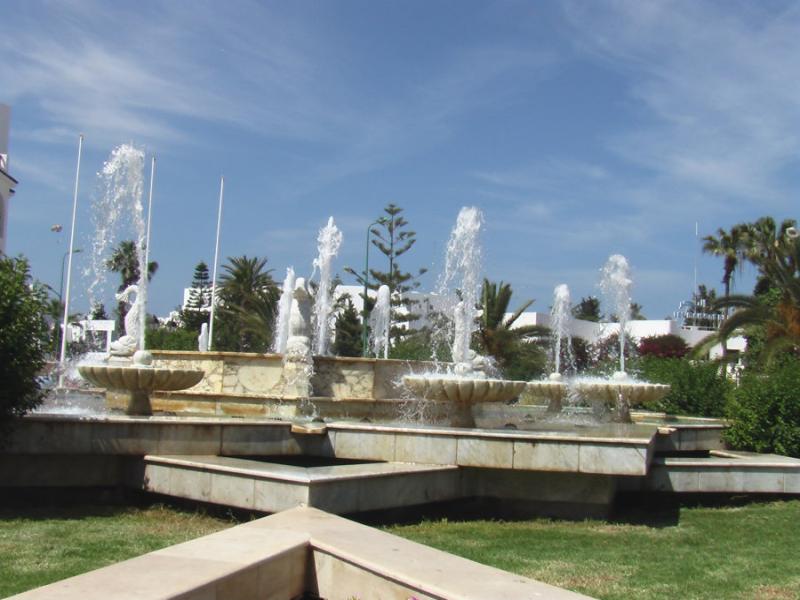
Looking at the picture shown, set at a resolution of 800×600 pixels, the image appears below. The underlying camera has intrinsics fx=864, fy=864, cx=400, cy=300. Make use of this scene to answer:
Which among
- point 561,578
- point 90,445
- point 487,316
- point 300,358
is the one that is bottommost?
point 561,578

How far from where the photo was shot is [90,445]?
25.7 ft

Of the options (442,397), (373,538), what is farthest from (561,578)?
(442,397)

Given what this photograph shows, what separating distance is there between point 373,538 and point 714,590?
2236 millimetres

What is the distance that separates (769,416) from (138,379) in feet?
27.0

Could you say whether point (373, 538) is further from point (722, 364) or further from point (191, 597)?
point (722, 364)

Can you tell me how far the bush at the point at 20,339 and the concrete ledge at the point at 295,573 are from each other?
336 centimetres

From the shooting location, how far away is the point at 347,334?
4297 centimetres

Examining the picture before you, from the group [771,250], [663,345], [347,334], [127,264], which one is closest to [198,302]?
[127,264]

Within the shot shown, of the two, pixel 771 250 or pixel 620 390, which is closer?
pixel 620 390

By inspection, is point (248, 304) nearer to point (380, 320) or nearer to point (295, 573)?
point (380, 320)

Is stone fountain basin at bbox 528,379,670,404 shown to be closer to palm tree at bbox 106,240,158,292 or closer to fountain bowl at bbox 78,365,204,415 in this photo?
fountain bowl at bbox 78,365,204,415

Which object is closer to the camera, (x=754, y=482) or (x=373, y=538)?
(x=373, y=538)

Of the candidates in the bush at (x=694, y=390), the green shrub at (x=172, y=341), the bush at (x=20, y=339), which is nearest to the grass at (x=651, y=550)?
the bush at (x=20, y=339)

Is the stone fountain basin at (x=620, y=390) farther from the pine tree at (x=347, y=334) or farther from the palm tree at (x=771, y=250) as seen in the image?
the pine tree at (x=347, y=334)
